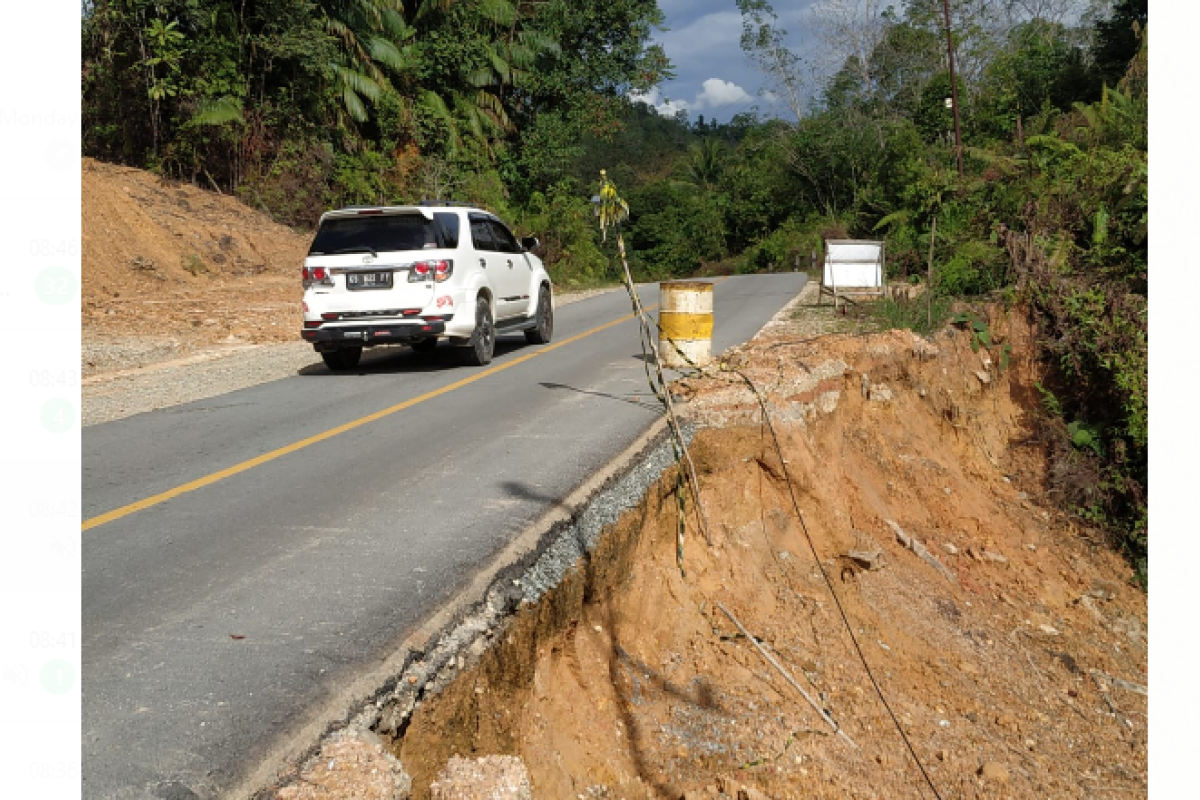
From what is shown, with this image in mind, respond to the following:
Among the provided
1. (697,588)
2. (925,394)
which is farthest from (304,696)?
(925,394)

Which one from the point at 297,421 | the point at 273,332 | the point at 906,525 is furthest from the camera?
the point at 273,332

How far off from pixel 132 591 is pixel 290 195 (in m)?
22.5

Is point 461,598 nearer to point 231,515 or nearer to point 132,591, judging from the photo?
point 132,591

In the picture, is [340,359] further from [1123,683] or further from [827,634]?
A: [1123,683]

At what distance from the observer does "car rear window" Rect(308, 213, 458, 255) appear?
1123 cm

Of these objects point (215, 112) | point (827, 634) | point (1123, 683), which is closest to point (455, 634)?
point (827, 634)

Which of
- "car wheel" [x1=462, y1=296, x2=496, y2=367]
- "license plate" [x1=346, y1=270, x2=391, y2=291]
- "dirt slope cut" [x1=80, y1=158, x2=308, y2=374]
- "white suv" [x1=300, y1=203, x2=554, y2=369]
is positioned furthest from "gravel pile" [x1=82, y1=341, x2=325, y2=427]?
"car wheel" [x1=462, y1=296, x2=496, y2=367]

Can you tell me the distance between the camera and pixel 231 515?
5898 millimetres

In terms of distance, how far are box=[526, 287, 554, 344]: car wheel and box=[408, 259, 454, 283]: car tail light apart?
307 centimetres

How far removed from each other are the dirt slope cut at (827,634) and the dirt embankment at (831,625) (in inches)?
0.8

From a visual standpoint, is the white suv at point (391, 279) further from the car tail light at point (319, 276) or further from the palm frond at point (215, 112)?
the palm frond at point (215, 112)

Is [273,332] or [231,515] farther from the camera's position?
[273,332]

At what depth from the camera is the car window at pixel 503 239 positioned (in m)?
12.9

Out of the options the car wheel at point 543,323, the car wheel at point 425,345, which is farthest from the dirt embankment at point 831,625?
the car wheel at point 425,345
